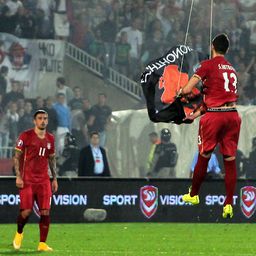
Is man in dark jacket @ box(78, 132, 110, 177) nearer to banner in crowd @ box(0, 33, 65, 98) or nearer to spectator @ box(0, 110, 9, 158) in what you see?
banner in crowd @ box(0, 33, 65, 98)

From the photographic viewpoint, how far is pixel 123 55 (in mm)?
23969

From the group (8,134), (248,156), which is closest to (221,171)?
(248,156)

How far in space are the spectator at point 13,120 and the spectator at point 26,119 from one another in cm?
9

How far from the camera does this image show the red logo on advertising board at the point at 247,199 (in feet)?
78.2

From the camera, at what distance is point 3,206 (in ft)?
73.8

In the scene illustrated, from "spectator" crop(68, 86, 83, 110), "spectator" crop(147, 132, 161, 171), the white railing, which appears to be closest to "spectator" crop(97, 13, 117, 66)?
the white railing

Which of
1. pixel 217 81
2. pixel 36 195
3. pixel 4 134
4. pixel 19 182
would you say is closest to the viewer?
pixel 217 81

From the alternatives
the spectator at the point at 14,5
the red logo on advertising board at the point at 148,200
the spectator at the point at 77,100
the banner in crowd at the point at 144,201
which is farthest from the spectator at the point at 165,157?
the spectator at the point at 14,5

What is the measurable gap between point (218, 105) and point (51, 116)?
9832mm

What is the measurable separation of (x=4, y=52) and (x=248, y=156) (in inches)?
214

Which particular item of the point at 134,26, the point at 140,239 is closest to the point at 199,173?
the point at 140,239

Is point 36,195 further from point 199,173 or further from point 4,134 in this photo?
point 4,134

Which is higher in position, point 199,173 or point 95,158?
point 95,158

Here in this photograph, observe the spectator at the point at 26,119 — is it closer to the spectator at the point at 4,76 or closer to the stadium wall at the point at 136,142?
the spectator at the point at 4,76
